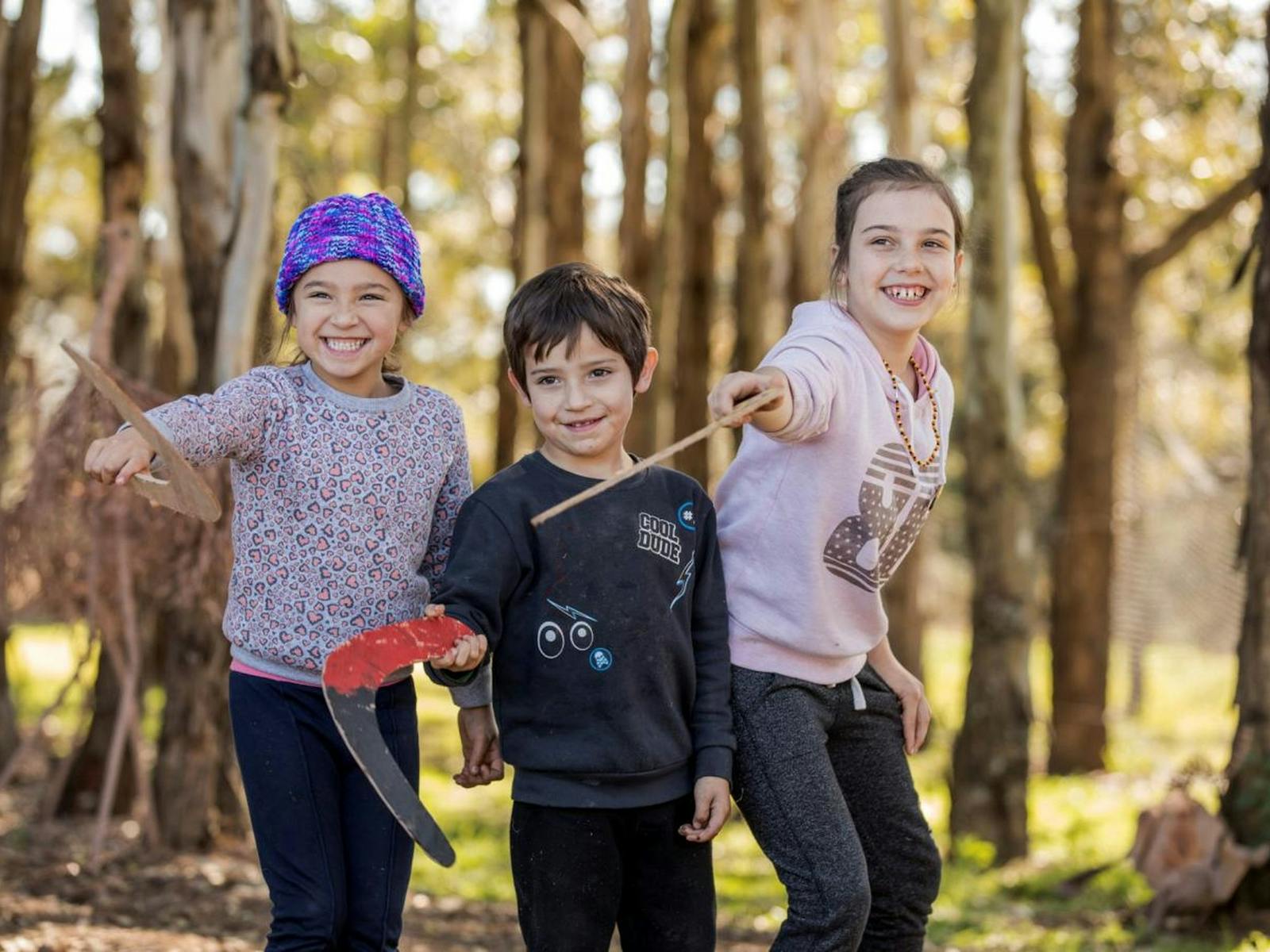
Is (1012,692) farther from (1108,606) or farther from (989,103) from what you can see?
(1108,606)

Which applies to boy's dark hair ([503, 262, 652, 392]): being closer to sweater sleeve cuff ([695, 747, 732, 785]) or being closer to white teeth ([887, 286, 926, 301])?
white teeth ([887, 286, 926, 301])

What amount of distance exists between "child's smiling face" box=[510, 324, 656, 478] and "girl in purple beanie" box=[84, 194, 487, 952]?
31 centimetres

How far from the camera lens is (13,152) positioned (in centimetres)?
749

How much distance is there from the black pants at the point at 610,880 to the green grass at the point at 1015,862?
2.31 m

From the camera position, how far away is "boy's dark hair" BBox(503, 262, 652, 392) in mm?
2877

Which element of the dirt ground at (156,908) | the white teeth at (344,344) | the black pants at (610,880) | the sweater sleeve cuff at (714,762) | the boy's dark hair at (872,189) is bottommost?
the dirt ground at (156,908)

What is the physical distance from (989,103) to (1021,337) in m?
14.7

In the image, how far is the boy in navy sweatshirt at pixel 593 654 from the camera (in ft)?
9.15

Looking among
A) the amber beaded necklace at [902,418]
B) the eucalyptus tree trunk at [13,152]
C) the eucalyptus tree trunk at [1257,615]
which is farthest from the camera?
the eucalyptus tree trunk at [13,152]

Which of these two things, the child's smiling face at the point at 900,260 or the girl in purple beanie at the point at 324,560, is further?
the child's smiling face at the point at 900,260

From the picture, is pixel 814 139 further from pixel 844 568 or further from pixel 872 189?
pixel 844 568

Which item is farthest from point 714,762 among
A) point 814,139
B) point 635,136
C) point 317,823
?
point 814,139

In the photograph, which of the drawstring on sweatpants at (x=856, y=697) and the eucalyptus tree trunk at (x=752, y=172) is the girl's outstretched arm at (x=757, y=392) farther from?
the eucalyptus tree trunk at (x=752, y=172)

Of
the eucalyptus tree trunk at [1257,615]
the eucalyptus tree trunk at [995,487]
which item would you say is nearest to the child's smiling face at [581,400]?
the eucalyptus tree trunk at [1257,615]
